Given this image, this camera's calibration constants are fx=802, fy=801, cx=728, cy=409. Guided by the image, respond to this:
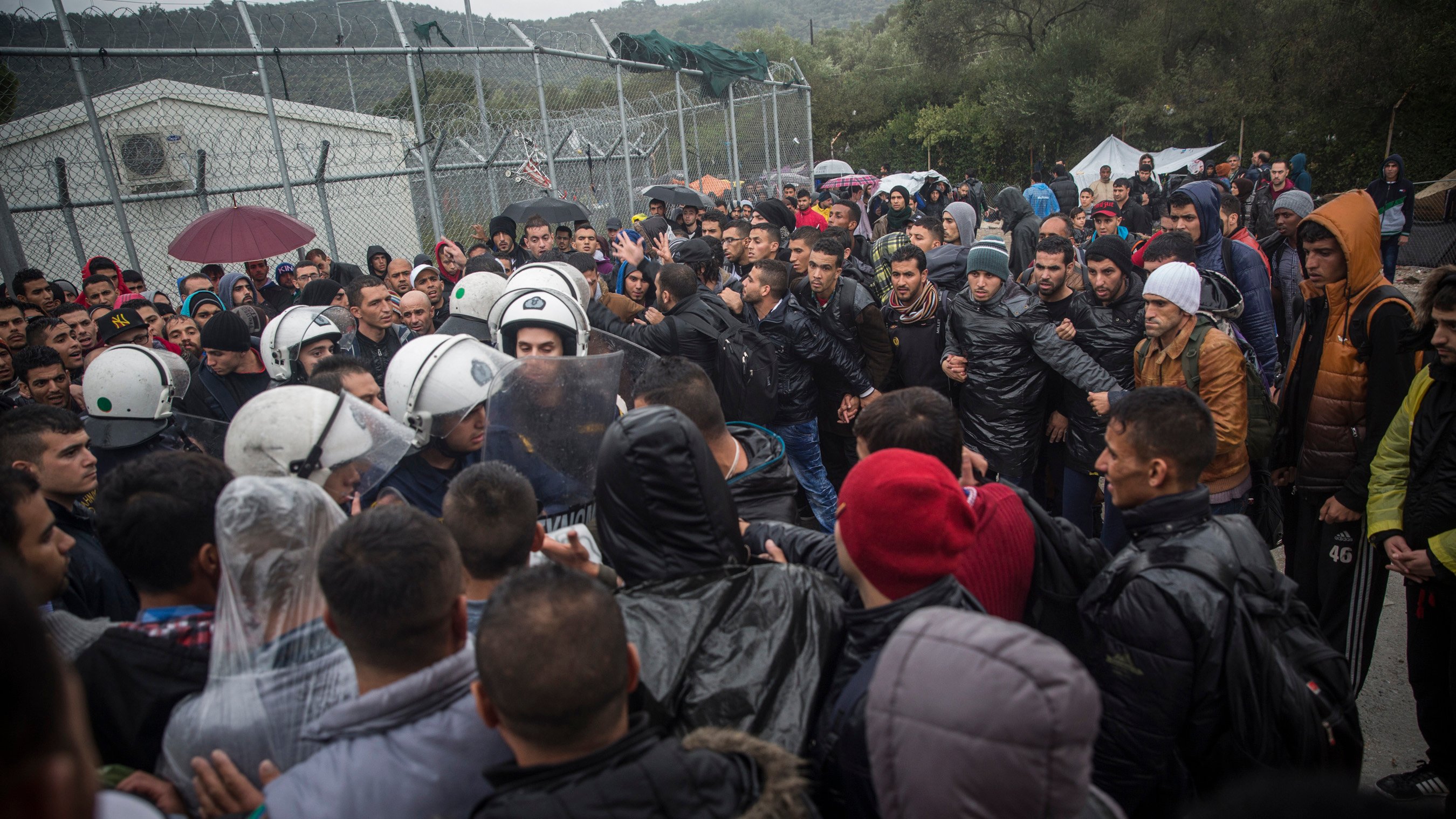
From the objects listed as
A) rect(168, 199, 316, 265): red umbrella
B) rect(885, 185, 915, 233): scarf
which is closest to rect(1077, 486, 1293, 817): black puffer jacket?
rect(168, 199, 316, 265): red umbrella

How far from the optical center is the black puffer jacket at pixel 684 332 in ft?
15.2

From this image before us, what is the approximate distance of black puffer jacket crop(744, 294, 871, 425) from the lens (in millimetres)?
4996

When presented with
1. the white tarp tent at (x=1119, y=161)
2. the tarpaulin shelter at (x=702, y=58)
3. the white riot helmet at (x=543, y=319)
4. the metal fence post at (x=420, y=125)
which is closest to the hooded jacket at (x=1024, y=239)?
the tarpaulin shelter at (x=702, y=58)

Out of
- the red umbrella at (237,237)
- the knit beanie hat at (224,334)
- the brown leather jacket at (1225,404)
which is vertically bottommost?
the brown leather jacket at (1225,404)

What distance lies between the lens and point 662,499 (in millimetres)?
2016

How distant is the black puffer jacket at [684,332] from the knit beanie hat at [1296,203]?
4749 mm

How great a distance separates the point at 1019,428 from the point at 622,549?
322 centimetres

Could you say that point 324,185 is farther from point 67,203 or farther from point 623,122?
point 623,122

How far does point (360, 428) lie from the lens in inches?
100

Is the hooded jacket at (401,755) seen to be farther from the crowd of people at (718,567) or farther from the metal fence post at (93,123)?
the metal fence post at (93,123)

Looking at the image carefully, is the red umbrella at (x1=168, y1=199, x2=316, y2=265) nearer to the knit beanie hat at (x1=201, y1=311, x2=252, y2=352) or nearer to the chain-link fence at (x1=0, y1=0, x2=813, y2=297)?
the chain-link fence at (x1=0, y1=0, x2=813, y2=297)

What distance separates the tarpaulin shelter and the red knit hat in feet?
31.2

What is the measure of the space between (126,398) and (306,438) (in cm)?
157

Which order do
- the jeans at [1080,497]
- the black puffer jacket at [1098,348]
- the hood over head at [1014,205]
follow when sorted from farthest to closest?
the hood over head at [1014,205] < the jeans at [1080,497] < the black puffer jacket at [1098,348]
